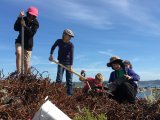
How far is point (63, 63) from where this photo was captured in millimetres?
13547

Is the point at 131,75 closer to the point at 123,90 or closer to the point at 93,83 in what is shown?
the point at 123,90

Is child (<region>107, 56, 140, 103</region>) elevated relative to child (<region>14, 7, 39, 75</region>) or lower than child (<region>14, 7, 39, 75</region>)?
lower

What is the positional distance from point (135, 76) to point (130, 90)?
2.60 feet

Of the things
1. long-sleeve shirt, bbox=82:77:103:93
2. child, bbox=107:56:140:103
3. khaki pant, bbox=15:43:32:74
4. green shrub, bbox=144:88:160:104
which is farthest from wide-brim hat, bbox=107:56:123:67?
khaki pant, bbox=15:43:32:74

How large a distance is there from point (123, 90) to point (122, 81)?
0.35 meters

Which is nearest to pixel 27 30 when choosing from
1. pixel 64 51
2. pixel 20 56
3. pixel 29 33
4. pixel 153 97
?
pixel 29 33

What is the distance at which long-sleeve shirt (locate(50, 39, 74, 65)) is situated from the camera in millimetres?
13586

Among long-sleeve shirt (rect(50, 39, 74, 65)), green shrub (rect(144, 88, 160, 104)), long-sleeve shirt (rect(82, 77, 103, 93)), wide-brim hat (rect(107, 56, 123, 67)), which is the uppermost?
long-sleeve shirt (rect(50, 39, 74, 65))

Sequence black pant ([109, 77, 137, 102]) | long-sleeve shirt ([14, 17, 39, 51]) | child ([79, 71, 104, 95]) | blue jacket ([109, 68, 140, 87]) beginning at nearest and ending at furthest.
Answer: black pant ([109, 77, 137, 102]) → blue jacket ([109, 68, 140, 87]) → child ([79, 71, 104, 95]) → long-sleeve shirt ([14, 17, 39, 51])

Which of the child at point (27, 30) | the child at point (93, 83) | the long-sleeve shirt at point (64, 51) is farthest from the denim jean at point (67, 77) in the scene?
the child at point (27, 30)

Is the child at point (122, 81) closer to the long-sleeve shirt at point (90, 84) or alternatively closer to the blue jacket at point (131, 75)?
the blue jacket at point (131, 75)

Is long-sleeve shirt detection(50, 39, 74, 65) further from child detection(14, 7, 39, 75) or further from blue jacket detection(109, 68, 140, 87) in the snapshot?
blue jacket detection(109, 68, 140, 87)

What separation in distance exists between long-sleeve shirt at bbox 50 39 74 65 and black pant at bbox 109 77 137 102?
9.33 ft

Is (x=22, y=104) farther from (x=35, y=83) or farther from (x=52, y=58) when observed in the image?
(x=52, y=58)
